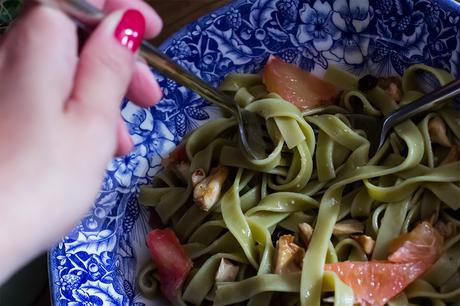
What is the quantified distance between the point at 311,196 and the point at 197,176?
331 mm

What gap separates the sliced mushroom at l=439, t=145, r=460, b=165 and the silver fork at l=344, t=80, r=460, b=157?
0.44ft

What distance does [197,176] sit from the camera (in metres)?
1.91

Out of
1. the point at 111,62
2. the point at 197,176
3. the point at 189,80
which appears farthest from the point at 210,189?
the point at 111,62

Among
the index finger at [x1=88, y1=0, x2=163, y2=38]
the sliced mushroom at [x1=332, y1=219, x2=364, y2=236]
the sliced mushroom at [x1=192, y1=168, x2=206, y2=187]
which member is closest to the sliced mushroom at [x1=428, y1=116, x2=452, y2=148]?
the sliced mushroom at [x1=332, y1=219, x2=364, y2=236]

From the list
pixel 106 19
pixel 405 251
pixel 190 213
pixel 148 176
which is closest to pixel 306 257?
pixel 405 251

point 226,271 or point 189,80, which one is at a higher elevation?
point 189,80

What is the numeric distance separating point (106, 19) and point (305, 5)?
1.00 m

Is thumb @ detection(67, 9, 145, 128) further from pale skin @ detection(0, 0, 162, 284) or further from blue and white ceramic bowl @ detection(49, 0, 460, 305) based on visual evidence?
blue and white ceramic bowl @ detection(49, 0, 460, 305)

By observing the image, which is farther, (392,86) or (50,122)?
(392,86)

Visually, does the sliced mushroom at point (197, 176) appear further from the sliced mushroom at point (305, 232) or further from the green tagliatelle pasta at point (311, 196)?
the sliced mushroom at point (305, 232)

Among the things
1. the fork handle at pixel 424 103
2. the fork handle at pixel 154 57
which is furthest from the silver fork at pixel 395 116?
the fork handle at pixel 154 57

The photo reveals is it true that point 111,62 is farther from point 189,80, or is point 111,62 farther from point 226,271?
point 226,271

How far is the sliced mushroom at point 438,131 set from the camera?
1892 millimetres

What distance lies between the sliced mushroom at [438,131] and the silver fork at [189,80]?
0.48 meters
